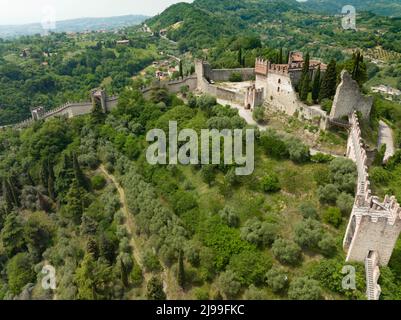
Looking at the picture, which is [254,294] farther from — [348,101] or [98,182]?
[98,182]

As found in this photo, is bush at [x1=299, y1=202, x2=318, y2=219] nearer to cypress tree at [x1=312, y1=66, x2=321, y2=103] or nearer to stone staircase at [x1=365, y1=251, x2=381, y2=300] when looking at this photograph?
stone staircase at [x1=365, y1=251, x2=381, y2=300]

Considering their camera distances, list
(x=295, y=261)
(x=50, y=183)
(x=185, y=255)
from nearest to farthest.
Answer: (x=295, y=261) → (x=185, y=255) → (x=50, y=183)

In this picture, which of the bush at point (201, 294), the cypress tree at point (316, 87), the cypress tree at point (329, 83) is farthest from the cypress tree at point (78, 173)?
the cypress tree at point (329, 83)

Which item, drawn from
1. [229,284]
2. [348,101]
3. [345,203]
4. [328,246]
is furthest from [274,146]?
[229,284]

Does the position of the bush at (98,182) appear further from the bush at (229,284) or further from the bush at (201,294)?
the bush at (229,284)

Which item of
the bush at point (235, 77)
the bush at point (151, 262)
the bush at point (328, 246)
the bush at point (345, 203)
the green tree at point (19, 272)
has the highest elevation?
the bush at point (235, 77)

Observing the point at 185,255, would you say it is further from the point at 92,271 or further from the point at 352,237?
the point at 352,237

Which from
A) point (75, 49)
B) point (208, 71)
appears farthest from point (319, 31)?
point (208, 71)
